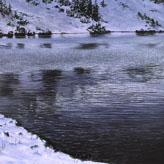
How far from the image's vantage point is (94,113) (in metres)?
21.4

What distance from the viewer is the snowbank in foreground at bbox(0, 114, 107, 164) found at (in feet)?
42.5

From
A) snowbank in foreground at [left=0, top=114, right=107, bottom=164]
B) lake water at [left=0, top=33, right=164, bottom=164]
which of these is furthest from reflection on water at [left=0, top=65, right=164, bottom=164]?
snowbank in foreground at [left=0, top=114, right=107, bottom=164]

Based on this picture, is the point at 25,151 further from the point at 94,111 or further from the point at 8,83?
the point at 8,83

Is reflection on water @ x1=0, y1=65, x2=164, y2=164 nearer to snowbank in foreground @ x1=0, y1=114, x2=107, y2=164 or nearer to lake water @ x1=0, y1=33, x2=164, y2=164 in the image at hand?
lake water @ x1=0, y1=33, x2=164, y2=164

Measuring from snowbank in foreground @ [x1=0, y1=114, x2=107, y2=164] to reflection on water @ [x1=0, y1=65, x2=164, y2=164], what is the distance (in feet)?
3.31

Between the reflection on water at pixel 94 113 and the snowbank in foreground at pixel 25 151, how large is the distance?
1009 mm

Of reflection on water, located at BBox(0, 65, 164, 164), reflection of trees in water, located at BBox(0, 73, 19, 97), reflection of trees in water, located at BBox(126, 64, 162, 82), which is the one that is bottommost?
reflection of trees in water, located at BBox(0, 73, 19, 97)

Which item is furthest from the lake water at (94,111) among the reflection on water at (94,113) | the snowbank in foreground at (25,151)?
the snowbank in foreground at (25,151)

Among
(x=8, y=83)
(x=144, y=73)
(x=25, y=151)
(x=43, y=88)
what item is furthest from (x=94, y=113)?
(x=144, y=73)

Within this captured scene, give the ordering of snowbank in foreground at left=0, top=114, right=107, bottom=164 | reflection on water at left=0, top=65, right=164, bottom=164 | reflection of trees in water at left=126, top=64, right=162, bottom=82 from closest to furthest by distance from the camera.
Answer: snowbank in foreground at left=0, top=114, right=107, bottom=164 → reflection on water at left=0, top=65, right=164, bottom=164 → reflection of trees in water at left=126, top=64, right=162, bottom=82

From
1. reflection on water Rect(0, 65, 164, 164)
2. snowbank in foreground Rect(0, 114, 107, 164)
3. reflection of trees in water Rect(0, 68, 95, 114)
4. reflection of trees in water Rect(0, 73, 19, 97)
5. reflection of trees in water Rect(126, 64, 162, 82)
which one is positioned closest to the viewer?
snowbank in foreground Rect(0, 114, 107, 164)

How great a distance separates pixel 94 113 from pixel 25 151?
7.96 metres

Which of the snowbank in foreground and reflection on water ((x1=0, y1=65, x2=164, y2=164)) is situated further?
reflection on water ((x1=0, y1=65, x2=164, y2=164))

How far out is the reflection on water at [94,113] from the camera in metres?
15.6
